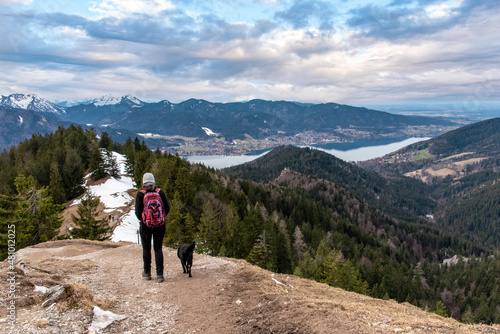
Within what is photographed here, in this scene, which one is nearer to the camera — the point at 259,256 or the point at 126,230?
the point at 259,256

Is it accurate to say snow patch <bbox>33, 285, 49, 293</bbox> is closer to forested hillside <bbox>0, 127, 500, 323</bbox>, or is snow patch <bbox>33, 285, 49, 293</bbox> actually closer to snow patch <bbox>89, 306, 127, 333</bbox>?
snow patch <bbox>89, 306, 127, 333</bbox>

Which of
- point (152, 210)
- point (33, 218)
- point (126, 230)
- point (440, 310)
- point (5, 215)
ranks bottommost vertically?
point (440, 310)

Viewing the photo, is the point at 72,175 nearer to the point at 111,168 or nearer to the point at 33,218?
the point at 111,168

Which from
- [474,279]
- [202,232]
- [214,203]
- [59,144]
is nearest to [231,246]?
[202,232]

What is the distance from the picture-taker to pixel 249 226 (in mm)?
47656

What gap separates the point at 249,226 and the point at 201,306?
39204 mm

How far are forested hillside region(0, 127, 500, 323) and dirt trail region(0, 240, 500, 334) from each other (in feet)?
68.5

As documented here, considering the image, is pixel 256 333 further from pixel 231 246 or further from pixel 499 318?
pixel 499 318

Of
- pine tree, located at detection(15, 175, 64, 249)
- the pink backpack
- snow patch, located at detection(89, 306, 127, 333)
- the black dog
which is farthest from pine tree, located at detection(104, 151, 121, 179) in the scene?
snow patch, located at detection(89, 306, 127, 333)

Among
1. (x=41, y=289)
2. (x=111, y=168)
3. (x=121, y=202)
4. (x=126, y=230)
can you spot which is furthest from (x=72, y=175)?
(x=41, y=289)

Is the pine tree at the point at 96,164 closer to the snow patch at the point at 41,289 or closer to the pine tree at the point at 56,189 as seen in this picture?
the pine tree at the point at 56,189

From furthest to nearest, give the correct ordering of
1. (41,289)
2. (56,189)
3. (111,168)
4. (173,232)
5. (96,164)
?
(111,168)
(96,164)
(56,189)
(173,232)
(41,289)

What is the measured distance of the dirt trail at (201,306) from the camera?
23.4ft

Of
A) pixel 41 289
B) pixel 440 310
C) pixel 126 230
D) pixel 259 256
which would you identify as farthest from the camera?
pixel 440 310
